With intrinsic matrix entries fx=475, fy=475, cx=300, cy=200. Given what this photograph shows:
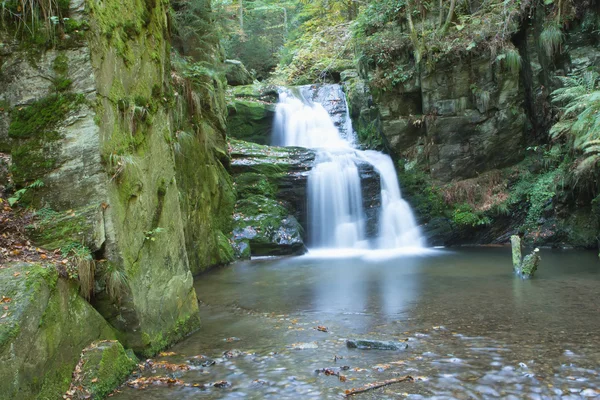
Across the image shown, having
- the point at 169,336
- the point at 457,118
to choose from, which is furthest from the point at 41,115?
the point at 457,118

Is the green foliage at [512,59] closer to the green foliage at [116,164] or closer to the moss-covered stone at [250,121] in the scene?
the moss-covered stone at [250,121]

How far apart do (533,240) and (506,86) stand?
184 inches

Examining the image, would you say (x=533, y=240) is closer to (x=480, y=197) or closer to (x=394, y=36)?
(x=480, y=197)

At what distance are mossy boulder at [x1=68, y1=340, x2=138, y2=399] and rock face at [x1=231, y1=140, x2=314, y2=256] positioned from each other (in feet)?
27.6

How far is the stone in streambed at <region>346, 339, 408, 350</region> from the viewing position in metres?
4.96

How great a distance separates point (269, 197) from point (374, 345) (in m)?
9.61

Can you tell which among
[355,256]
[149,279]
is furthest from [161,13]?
[355,256]

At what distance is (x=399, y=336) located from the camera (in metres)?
5.45

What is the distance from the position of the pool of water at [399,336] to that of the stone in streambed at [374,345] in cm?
9

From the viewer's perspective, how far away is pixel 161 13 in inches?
252

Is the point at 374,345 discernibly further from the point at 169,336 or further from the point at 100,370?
the point at 100,370

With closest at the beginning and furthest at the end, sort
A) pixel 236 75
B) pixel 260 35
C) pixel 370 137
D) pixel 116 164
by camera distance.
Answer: pixel 116 164 < pixel 370 137 < pixel 236 75 < pixel 260 35

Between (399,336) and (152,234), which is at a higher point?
(152,234)

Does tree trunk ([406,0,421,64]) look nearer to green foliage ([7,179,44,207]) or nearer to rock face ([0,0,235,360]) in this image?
rock face ([0,0,235,360])
